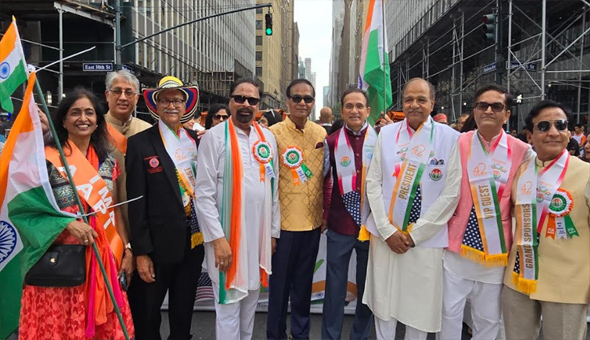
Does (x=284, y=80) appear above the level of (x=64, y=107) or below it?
above

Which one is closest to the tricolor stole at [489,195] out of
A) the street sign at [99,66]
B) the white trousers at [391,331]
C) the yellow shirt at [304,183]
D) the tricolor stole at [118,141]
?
the white trousers at [391,331]

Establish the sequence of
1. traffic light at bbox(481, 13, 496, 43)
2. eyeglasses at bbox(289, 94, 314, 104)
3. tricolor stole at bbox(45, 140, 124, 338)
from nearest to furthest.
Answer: tricolor stole at bbox(45, 140, 124, 338) < eyeglasses at bbox(289, 94, 314, 104) < traffic light at bbox(481, 13, 496, 43)

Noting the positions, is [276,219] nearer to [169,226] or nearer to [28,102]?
[169,226]

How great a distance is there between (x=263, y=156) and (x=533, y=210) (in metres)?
1.91

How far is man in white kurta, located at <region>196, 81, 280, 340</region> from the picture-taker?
3084 millimetres

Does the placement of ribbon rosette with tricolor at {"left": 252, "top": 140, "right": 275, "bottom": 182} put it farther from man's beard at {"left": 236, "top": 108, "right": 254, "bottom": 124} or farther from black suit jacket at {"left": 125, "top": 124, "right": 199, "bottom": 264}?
black suit jacket at {"left": 125, "top": 124, "right": 199, "bottom": 264}

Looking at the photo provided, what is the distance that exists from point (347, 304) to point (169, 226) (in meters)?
2.29

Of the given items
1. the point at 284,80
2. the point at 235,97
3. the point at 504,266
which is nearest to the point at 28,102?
the point at 235,97

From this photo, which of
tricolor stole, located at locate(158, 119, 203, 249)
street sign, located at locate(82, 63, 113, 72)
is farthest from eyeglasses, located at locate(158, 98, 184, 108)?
street sign, located at locate(82, 63, 113, 72)

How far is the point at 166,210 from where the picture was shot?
3.10m

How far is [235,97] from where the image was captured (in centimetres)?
329

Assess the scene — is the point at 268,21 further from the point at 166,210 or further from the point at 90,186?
the point at 90,186

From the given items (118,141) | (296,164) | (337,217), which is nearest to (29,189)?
(118,141)

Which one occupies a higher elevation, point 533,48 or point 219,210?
point 533,48
